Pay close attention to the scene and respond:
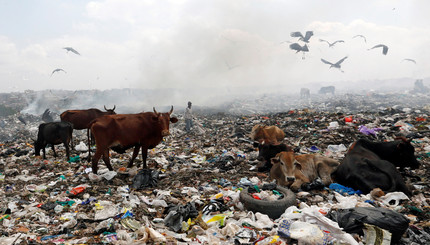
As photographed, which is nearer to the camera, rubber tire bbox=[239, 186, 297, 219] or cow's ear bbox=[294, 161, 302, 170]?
rubber tire bbox=[239, 186, 297, 219]

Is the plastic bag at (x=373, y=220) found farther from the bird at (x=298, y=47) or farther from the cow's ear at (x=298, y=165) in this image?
the bird at (x=298, y=47)

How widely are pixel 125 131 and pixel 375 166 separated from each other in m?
5.01

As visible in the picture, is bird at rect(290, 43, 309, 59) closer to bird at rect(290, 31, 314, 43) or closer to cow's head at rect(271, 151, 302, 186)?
bird at rect(290, 31, 314, 43)

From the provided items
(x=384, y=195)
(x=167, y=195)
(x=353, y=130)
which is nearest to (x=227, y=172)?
(x=167, y=195)

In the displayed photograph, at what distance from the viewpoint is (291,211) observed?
346 cm

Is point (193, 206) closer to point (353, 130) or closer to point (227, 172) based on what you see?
point (227, 172)

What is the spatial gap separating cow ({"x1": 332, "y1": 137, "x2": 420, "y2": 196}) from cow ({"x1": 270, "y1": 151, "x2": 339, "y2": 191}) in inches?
8.4

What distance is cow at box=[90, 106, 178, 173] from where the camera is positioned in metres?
5.57

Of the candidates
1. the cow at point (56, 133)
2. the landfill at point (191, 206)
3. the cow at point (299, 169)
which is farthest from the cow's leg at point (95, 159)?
the cow at point (299, 169)

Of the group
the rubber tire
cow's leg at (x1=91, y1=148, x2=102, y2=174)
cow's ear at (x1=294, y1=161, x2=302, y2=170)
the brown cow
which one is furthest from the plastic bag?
the brown cow

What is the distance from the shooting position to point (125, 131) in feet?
18.8

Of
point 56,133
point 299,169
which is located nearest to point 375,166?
point 299,169

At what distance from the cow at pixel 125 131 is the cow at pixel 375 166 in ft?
12.3

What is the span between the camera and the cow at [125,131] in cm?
557
